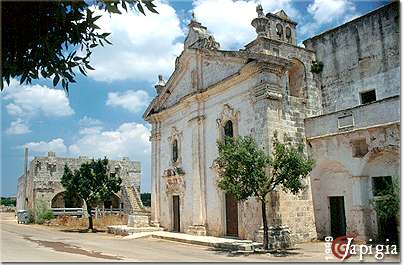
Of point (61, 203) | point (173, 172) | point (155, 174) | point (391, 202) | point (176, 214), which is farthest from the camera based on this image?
point (61, 203)

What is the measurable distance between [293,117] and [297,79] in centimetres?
377

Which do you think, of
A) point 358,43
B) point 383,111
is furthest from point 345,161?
point 358,43

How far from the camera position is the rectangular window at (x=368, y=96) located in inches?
733

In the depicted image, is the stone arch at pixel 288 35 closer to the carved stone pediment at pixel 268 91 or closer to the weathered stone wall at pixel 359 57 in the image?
the weathered stone wall at pixel 359 57

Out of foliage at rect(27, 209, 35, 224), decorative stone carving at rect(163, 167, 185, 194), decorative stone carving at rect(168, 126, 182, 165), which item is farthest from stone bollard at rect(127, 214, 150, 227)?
foliage at rect(27, 209, 35, 224)

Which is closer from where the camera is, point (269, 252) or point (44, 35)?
point (44, 35)

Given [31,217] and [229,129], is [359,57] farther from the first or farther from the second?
[31,217]

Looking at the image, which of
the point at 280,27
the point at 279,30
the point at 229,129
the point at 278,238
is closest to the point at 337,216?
the point at 278,238

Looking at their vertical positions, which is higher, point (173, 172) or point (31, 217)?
point (173, 172)

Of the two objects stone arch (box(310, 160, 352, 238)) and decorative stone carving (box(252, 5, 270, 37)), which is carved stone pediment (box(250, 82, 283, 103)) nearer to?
decorative stone carving (box(252, 5, 270, 37))

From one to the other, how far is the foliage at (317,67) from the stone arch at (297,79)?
2.24 ft

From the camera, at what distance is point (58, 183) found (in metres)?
37.2

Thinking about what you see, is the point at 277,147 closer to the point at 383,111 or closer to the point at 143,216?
the point at 383,111

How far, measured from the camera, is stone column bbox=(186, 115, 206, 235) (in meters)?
19.7
